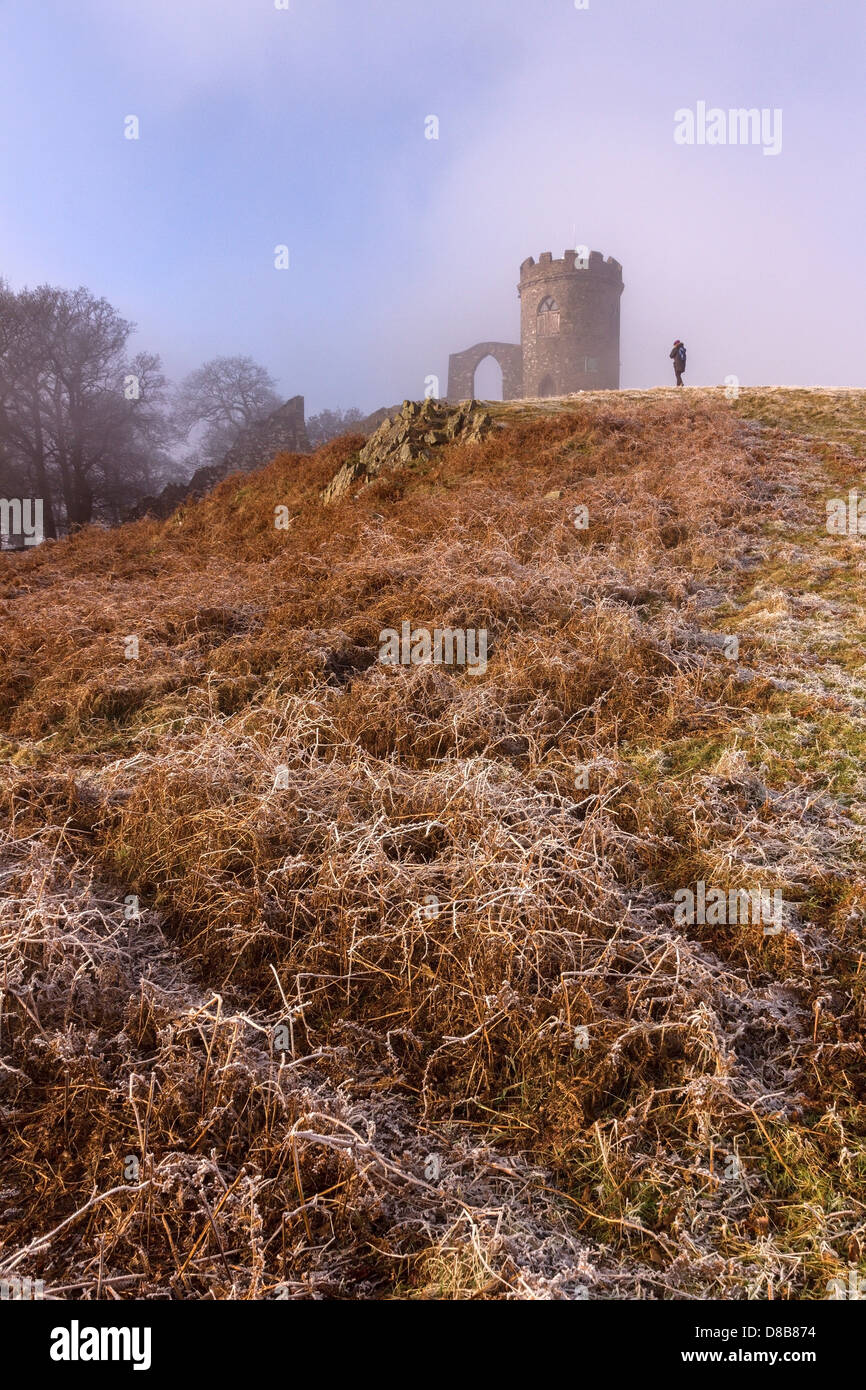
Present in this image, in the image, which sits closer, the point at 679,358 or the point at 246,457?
the point at 679,358

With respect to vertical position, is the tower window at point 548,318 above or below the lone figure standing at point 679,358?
above

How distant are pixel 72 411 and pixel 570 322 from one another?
90.2 feet

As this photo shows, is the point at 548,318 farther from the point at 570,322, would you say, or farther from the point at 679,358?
the point at 679,358

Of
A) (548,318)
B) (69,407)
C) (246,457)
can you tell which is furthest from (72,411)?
(548,318)

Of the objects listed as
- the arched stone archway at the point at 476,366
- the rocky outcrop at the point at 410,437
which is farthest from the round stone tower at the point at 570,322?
the rocky outcrop at the point at 410,437

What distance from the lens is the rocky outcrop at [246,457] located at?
65.0ft

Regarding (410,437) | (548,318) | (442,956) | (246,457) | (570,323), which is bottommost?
(442,956)

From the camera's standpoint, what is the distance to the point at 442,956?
358 centimetres

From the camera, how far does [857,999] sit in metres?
3.39

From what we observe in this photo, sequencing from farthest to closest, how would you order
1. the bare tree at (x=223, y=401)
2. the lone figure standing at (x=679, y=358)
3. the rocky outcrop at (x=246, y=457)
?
the bare tree at (x=223, y=401)
the lone figure standing at (x=679, y=358)
the rocky outcrop at (x=246, y=457)

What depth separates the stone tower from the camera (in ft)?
137

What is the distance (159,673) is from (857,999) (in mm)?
5945

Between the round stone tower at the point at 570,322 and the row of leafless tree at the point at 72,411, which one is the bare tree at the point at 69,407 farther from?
the round stone tower at the point at 570,322
